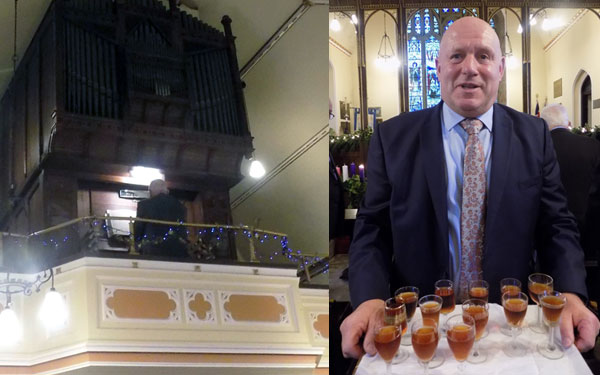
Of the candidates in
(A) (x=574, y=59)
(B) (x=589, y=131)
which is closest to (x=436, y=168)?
(B) (x=589, y=131)

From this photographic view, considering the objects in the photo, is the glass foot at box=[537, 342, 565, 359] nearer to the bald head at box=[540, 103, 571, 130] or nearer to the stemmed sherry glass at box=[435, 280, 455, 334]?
the stemmed sherry glass at box=[435, 280, 455, 334]

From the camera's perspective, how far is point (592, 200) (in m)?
1.48

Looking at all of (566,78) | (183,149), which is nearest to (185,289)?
(183,149)

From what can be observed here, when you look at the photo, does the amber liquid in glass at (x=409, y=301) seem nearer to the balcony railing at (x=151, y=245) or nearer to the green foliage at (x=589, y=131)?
the balcony railing at (x=151, y=245)

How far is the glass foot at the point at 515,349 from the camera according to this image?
90cm

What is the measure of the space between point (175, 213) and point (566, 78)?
2297mm

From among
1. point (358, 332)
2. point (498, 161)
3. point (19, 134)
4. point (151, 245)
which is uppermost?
point (19, 134)

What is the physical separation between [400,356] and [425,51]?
1.41 m

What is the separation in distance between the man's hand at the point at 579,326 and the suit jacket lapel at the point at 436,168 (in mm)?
261

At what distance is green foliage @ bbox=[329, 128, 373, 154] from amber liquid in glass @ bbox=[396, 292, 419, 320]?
540mm

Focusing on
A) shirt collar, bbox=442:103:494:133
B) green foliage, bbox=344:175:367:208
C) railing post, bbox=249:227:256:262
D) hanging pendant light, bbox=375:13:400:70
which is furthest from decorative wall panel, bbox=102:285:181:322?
hanging pendant light, bbox=375:13:400:70

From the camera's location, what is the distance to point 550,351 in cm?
90

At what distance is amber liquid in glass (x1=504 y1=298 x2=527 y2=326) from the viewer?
0.96 metres

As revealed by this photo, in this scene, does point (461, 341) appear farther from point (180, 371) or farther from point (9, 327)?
point (9, 327)
